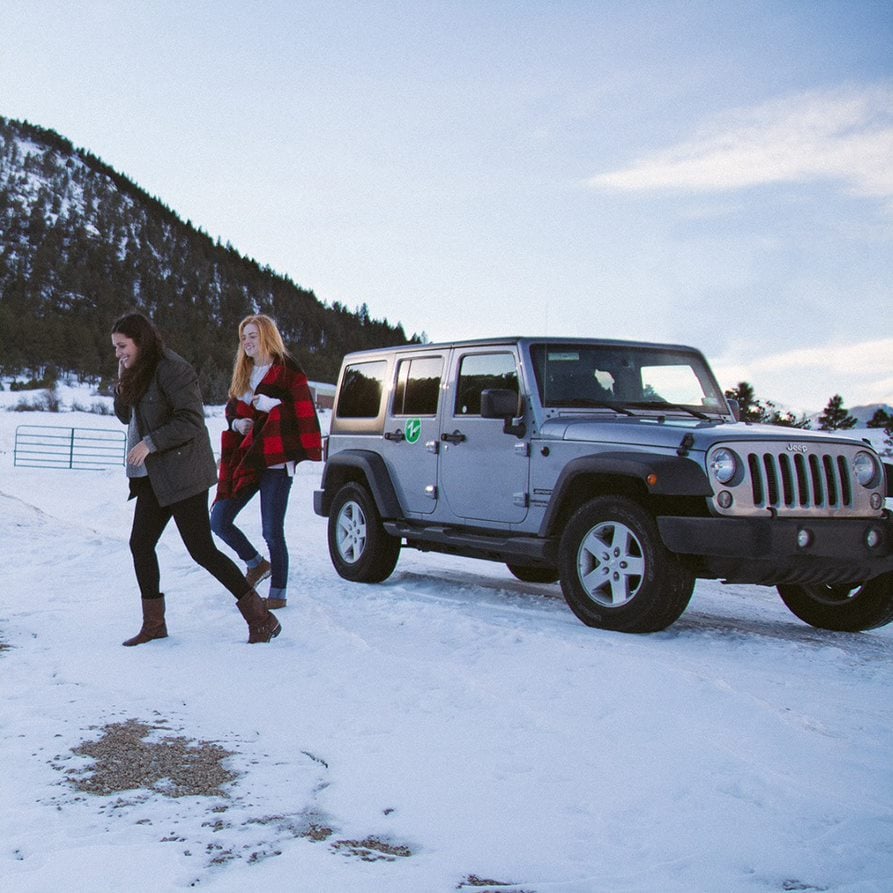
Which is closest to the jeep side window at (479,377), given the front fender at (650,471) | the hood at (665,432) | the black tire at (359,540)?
the hood at (665,432)

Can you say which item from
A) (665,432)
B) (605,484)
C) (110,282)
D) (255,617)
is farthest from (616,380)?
(110,282)

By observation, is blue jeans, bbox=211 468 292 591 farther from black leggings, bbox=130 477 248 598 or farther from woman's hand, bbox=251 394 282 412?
black leggings, bbox=130 477 248 598

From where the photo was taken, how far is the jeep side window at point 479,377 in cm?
728

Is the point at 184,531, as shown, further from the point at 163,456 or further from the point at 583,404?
the point at 583,404

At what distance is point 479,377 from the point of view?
759 cm

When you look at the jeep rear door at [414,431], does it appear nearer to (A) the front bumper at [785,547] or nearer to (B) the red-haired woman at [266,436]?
(B) the red-haired woman at [266,436]

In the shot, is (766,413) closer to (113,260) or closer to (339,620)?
(339,620)

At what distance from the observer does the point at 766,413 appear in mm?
23062

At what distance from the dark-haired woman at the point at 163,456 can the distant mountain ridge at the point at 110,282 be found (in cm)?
6915

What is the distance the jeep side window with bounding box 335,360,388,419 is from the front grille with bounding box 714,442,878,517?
3666 millimetres

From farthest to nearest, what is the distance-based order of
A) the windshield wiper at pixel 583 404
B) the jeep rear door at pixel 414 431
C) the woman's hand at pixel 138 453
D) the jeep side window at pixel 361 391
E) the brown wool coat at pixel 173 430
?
1. the jeep side window at pixel 361 391
2. the jeep rear door at pixel 414 431
3. the windshield wiper at pixel 583 404
4. the brown wool coat at pixel 173 430
5. the woman's hand at pixel 138 453

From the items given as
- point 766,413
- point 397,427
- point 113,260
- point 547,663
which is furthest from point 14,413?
point 113,260

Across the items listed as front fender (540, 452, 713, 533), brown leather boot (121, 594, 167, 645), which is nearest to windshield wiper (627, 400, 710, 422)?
front fender (540, 452, 713, 533)

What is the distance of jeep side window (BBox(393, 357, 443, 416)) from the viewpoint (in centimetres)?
805
